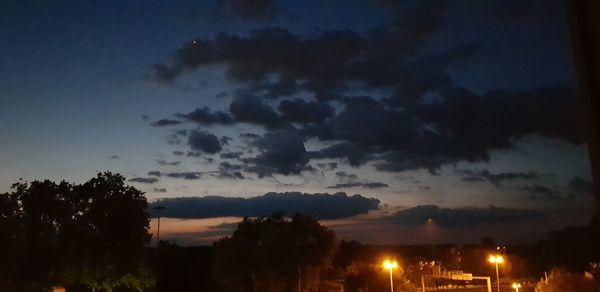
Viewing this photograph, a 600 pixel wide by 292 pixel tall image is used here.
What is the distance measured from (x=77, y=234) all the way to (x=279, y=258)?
8212 millimetres

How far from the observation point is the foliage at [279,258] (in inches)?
899

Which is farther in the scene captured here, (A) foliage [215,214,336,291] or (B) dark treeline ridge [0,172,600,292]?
(A) foliage [215,214,336,291]

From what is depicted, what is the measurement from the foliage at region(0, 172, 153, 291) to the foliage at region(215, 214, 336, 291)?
16.5 feet

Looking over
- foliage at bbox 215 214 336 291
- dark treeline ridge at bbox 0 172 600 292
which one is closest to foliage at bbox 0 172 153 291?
dark treeline ridge at bbox 0 172 600 292

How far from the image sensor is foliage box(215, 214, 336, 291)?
2283cm

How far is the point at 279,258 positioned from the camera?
23094mm

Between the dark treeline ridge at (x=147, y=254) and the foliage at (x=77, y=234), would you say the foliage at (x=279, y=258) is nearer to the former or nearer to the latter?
the dark treeline ridge at (x=147, y=254)

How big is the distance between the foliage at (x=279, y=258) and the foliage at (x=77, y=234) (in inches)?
198

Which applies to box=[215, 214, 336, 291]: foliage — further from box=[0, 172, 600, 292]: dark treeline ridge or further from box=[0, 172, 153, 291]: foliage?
box=[0, 172, 153, 291]: foliage

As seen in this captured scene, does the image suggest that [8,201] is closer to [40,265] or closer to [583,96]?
[40,265]

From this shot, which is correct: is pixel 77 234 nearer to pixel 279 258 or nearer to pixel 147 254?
pixel 147 254

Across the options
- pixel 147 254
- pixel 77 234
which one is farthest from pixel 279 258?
pixel 77 234

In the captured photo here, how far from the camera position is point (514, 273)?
115 ft

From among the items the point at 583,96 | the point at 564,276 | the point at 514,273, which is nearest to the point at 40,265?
the point at 564,276
